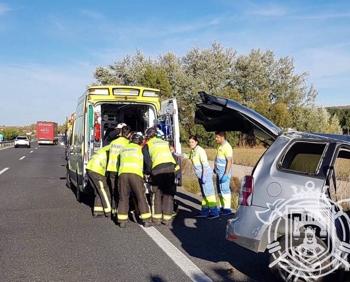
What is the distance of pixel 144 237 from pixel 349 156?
3.45m

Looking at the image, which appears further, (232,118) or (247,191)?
(232,118)

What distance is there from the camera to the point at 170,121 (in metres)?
10.3

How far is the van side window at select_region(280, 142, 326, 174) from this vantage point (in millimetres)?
5254

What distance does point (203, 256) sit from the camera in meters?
6.48

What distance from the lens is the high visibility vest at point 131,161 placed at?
853cm

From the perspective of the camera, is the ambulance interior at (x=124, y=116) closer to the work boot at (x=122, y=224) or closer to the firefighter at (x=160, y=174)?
the firefighter at (x=160, y=174)

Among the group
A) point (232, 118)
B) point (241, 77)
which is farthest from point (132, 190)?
point (241, 77)

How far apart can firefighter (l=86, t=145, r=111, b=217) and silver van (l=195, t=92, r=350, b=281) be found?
14.4ft

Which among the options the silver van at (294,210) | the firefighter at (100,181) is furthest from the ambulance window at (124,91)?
the silver van at (294,210)

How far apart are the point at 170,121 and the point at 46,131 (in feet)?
199

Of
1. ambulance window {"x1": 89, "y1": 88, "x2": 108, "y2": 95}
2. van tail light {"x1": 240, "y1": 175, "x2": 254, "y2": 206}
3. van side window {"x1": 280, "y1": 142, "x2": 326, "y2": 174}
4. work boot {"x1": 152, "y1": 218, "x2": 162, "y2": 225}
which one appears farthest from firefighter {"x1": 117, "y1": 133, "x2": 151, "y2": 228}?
van side window {"x1": 280, "y1": 142, "x2": 326, "y2": 174}

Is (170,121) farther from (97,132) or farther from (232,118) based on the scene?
(232,118)

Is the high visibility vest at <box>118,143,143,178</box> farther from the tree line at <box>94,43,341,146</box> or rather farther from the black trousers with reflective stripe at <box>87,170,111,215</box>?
the tree line at <box>94,43,341,146</box>

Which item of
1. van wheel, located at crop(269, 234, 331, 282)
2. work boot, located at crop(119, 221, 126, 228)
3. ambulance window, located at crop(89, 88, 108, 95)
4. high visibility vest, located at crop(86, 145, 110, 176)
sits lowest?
work boot, located at crop(119, 221, 126, 228)
